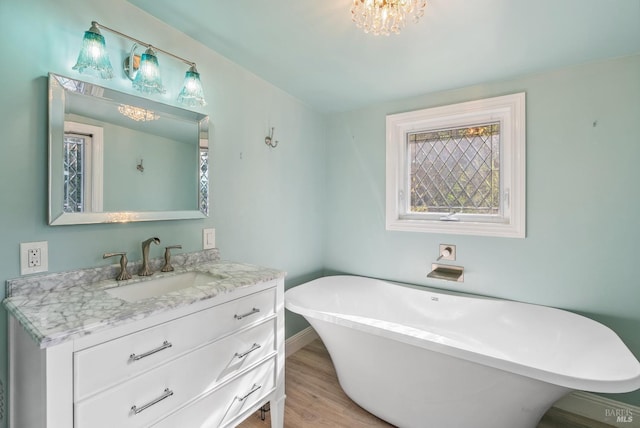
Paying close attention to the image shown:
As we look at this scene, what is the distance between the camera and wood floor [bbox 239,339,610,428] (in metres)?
1.77

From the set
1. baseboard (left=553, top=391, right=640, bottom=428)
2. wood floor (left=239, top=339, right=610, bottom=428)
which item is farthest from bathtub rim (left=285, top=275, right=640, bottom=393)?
wood floor (left=239, top=339, right=610, bottom=428)

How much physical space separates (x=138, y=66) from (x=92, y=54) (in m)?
0.23

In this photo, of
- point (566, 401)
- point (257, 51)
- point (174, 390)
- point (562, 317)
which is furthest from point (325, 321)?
point (257, 51)

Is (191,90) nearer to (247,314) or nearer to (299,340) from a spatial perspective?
(247,314)

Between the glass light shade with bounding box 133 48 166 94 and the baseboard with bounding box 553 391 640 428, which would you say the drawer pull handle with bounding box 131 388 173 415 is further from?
the baseboard with bounding box 553 391 640 428

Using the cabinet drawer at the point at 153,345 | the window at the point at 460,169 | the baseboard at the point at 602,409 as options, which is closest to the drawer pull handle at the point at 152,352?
the cabinet drawer at the point at 153,345

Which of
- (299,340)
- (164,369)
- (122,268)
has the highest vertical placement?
(122,268)

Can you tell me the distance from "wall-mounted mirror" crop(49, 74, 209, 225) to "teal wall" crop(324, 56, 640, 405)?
1.78m

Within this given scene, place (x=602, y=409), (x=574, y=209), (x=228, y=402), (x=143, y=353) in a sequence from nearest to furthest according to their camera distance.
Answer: (x=143, y=353)
(x=228, y=402)
(x=602, y=409)
(x=574, y=209)

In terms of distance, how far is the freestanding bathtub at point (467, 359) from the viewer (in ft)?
4.45

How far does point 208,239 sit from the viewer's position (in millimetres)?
1901

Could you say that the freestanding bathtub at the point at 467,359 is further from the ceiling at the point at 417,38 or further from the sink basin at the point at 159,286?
the ceiling at the point at 417,38

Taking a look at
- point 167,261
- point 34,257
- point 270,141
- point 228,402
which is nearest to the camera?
point 34,257

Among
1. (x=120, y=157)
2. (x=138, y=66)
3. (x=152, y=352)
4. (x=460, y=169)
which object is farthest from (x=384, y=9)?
(x=152, y=352)
